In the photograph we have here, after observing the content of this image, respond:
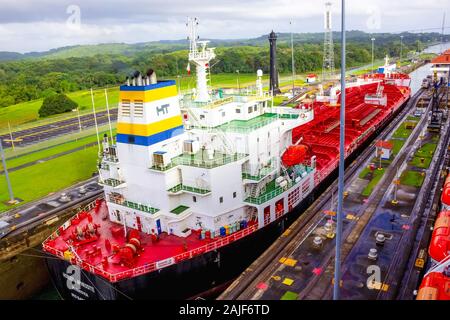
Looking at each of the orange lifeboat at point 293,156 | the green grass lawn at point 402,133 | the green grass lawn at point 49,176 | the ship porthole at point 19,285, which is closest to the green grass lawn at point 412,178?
the orange lifeboat at point 293,156

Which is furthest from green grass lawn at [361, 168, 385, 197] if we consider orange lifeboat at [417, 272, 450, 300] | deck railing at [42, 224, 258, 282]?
orange lifeboat at [417, 272, 450, 300]

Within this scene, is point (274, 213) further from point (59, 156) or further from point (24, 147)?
point (24, 147)

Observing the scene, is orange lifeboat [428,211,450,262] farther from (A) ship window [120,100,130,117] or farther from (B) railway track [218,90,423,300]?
(A) ship window [120,100,130,117]

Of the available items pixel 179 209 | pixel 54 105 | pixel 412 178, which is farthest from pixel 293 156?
pixel 54 105

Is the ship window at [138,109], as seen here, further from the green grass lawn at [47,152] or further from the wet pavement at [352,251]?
the green grass lawn at [47,152]

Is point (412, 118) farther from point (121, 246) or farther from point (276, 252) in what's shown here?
point (121, 246)
